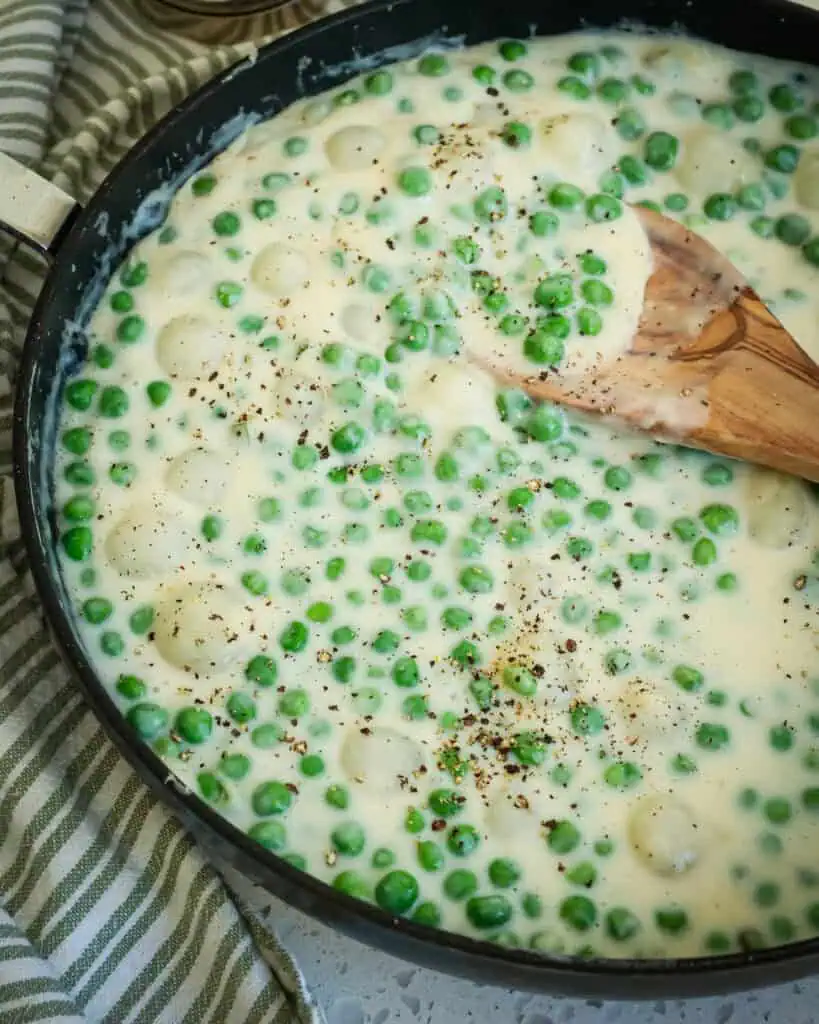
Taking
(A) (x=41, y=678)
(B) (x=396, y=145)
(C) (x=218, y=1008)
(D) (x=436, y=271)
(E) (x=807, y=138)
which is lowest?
(C) (x=218, y=1008)

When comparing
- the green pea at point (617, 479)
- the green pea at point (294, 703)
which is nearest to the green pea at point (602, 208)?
the green pea at point (617, 479)

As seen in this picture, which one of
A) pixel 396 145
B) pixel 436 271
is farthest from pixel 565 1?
pixel 436 271

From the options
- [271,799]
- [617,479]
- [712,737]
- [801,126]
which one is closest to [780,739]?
[712,737]

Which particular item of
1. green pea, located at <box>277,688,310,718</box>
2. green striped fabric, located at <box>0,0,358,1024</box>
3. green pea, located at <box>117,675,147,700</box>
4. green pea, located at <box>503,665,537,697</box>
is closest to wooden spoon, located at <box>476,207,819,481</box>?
green pea, located at <box>503,665,537,697</box>

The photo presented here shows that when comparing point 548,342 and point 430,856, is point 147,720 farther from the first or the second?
point 548,342

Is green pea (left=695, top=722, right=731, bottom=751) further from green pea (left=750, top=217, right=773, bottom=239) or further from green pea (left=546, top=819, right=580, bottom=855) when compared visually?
green pea (left=750, top=217, right=773, bottom=239)

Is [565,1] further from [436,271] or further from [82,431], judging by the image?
[82,431]

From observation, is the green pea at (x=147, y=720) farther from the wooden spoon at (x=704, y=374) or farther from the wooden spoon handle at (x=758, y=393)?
the wooden spoon handle at (x=758, y=393)
